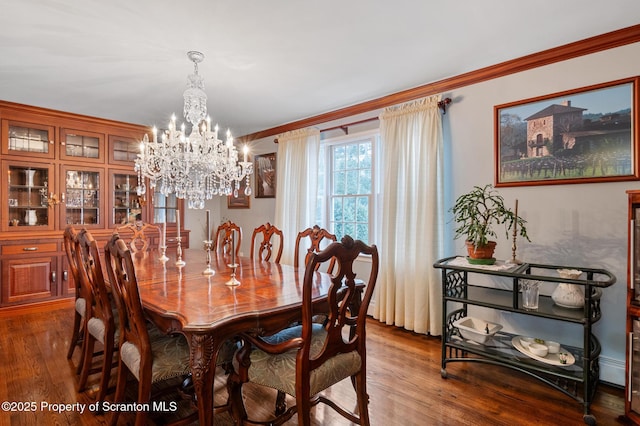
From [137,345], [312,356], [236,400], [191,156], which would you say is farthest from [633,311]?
[191,156]

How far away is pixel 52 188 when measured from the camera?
13.6 ft

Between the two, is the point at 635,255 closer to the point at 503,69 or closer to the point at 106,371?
the point at 503,69

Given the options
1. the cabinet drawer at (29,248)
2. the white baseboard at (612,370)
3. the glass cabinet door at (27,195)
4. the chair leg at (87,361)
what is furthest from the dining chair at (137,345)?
the glass cabinet door at (27,195)

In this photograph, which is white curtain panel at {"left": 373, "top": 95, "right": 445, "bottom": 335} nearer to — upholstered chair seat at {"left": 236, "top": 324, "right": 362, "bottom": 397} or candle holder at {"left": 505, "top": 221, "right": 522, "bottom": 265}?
candle holder at {"left": 505, "top": 221, "right": 522, "bottom": 265}

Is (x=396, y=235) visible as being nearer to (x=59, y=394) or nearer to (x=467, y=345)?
(x=467, y=345)

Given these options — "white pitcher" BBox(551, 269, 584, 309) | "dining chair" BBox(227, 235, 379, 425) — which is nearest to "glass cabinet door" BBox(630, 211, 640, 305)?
"white pitcher" BBox(551, 269, 584, 309)

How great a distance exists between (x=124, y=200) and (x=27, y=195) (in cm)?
106

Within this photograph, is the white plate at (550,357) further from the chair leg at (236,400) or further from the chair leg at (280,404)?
the chair leg at (236,400)

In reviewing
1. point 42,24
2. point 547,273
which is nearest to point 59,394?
point 42,24

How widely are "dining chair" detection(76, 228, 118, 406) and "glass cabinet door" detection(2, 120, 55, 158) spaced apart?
8.62 ft

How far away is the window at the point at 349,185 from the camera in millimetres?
3832

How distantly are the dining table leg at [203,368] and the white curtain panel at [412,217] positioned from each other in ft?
7.24

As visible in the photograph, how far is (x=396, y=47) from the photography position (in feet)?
8.23

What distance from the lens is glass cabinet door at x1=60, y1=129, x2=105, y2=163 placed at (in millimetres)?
4230
